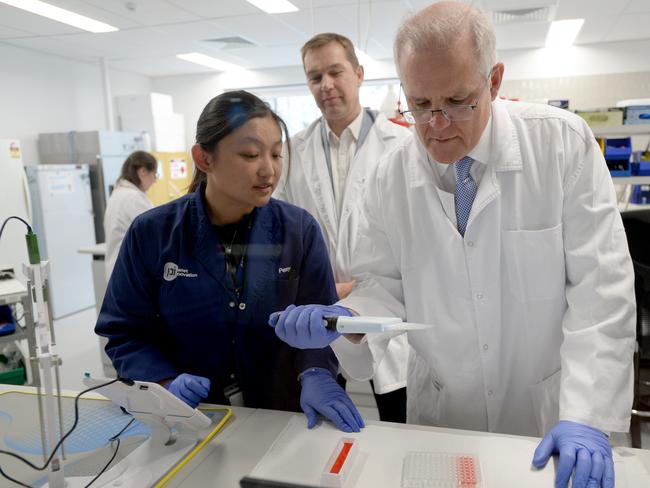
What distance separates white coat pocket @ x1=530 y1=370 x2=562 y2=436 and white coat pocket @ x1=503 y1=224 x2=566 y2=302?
190mm

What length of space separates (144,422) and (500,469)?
643 mm

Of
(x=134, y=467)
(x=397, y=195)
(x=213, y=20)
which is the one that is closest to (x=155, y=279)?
(x=134, y=467)

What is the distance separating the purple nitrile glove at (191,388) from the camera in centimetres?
106

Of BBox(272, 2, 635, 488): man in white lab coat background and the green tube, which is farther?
BBox(272, 2, 635, 488): man in white lab coat background

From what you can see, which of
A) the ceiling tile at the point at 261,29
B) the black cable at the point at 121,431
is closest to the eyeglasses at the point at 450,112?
the black cable at the point at 121,431

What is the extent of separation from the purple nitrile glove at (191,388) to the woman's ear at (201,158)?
0.43m

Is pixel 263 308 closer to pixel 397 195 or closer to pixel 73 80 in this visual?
pixel 397 195

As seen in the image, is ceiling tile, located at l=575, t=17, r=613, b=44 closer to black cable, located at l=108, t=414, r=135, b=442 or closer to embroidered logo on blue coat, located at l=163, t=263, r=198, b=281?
embroidered logo on blue coat, located at l=163, t=263, r=198, b=281

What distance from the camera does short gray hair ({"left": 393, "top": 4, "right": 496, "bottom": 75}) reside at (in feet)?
2.89

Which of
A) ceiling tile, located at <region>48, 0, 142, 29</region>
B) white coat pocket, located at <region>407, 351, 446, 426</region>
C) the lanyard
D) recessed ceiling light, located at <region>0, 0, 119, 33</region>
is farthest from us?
ceiling tile, located at <region>48, 0, 142, 29</region>

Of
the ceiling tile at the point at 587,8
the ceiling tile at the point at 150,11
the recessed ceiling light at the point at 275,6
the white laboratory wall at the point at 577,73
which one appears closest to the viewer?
the ceiling tile at the point at 150,11

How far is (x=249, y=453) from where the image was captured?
3.14ft

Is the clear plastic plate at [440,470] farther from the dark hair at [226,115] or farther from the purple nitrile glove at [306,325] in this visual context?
the dark hair at [226,115]

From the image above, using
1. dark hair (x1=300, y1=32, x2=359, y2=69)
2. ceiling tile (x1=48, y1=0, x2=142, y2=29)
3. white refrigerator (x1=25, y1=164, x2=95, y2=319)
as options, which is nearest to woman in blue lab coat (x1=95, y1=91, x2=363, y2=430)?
dark hair (x1=300, y1=32, x2=359, y2=69)
